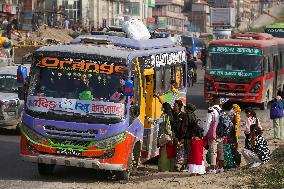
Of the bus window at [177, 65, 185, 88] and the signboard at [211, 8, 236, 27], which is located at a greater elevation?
the bus window at [177, 65, 185, 88]

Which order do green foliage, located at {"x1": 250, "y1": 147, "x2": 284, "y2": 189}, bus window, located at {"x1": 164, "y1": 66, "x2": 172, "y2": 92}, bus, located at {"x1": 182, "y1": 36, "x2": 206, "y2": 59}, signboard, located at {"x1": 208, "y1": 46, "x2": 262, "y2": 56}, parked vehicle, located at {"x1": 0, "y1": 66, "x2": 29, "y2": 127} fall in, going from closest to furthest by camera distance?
green foliage, located at {"x1": 250, "y1": 147, "x2": 284, "y2": 189}, bus window, located at {"x1": 164, "y1": 66, "x2": 172, "y2": 92}, parked vehicle, located at {"x1": 0, "y1": 66, "x2": 29, "y2": 127}, signboard, located at {"x1": 208, "y1": 46, "x2": 262, "y2": 56}, bus, located at {"x1": 182, "y1": 36, "x2": 206, "y2": 59}

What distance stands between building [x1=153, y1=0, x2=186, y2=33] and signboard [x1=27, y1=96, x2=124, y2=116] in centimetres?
13320

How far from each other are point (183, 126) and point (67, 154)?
2.45 m

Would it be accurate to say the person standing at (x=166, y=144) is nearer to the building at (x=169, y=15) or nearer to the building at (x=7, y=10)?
the building at (x=7, y=10)

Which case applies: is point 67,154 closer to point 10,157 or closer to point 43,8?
point 10,157

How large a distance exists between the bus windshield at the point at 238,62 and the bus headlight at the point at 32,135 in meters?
19.2

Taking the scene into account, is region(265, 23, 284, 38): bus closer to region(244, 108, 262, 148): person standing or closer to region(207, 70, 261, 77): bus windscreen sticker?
region(207, 70, 261, 77): bus windscreen sticker

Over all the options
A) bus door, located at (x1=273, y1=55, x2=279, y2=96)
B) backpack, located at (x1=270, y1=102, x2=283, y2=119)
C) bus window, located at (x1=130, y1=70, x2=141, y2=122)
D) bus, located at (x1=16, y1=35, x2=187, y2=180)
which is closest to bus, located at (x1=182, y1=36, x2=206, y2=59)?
bus door, located at (x1=273, y1=55, x2=279, y2=96)

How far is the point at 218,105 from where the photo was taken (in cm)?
1608

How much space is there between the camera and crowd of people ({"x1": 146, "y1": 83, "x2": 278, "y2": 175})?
51.8 ft

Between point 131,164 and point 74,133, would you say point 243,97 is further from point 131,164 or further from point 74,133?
point 74,133

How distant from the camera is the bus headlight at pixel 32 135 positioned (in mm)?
14805

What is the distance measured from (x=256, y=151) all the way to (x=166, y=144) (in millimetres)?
1791

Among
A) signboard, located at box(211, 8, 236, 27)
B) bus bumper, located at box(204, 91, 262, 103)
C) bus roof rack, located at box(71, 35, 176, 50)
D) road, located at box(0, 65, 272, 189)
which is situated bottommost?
signboard, located at box(211, 8, 236, 27)
